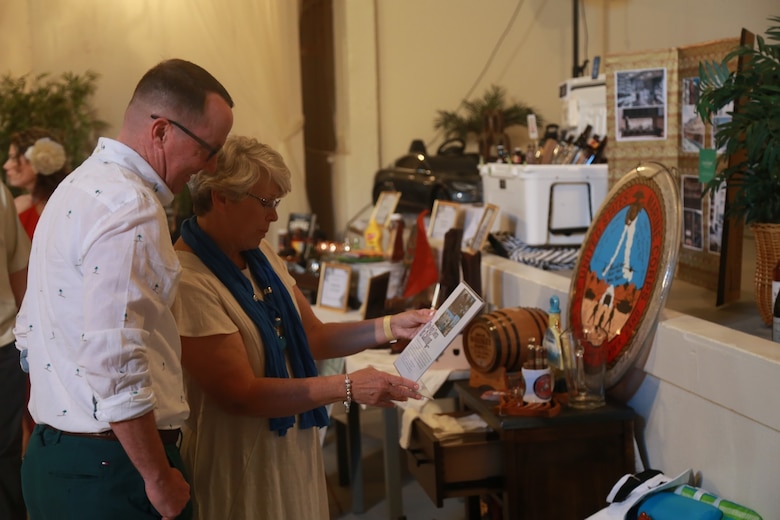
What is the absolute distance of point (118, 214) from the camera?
1.46 meters

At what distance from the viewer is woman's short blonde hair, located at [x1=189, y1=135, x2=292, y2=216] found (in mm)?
1921

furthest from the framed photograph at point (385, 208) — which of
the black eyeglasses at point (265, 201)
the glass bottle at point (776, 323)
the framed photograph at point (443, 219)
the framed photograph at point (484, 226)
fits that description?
the black eyeglasses at point (265, 201)

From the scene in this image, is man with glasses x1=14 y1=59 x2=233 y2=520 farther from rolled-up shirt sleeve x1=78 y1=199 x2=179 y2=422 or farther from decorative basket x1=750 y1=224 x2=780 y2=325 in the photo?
decorative basket x1=750 y1=224 x2=780 y2=325

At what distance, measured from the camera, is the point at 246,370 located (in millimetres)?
1847

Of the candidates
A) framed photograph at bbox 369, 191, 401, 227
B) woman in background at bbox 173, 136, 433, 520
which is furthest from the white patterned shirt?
framed photograph at bbox 369, 191, 401, 227

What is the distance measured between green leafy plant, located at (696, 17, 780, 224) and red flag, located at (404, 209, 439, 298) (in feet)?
4.39

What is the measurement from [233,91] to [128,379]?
5.00 metres

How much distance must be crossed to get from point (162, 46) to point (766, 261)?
500 cm

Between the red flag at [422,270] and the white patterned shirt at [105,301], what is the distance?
223 cm

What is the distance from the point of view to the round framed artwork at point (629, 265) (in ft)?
7.98

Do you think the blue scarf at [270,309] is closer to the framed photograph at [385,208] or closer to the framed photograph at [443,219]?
the framed photograph at [443,219]

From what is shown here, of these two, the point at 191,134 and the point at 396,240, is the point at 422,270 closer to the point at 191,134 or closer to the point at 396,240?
the point at 396,240

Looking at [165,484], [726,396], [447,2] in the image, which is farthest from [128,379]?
[447,2]

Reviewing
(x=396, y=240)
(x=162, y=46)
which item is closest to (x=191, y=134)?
(x=396, y=240)
